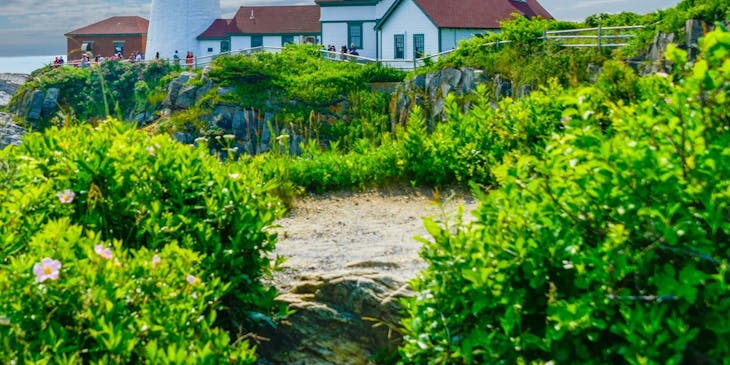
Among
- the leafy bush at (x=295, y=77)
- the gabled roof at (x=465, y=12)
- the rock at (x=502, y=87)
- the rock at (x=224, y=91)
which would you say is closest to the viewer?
the rock at (x=502, y=87)

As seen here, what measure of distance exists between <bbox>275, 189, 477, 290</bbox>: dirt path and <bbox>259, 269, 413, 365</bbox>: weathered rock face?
294mm

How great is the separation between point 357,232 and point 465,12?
109 feet

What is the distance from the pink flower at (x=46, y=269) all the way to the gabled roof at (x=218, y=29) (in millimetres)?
51005

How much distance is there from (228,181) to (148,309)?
1.69 metres

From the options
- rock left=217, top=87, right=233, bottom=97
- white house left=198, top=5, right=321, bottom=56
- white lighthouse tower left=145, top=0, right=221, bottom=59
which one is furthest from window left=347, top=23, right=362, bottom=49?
white lighthouse tower left=145, top=0, right=221, bottom=59

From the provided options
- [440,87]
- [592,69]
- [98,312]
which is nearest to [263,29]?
[440,87]

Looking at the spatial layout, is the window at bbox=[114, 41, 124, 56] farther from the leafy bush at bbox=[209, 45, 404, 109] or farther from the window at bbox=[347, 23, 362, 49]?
the leafy bush at bbox=[209, 45, 404, 109]

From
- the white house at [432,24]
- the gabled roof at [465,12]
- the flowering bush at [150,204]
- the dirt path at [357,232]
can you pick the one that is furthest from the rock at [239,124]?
the flowering bush at [150,204]

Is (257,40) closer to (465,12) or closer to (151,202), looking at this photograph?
(465,12)

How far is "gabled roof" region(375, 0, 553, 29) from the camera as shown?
1494 inches

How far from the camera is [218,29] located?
179 ft

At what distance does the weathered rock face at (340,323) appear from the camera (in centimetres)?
552

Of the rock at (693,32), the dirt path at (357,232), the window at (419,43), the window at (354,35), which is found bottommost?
the dirt path at (357,232)

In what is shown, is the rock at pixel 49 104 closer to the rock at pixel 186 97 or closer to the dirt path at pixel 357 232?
the rock at pixel 186 97
